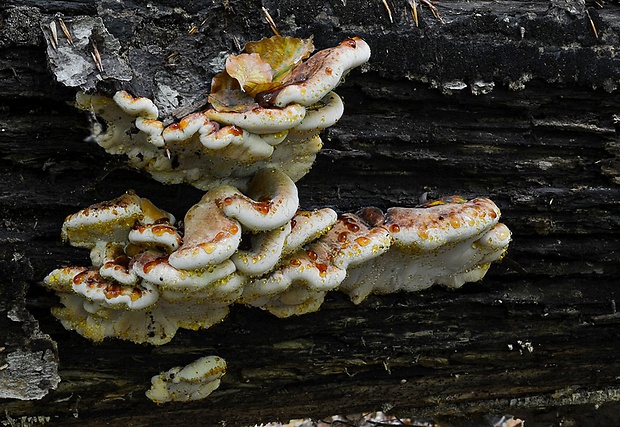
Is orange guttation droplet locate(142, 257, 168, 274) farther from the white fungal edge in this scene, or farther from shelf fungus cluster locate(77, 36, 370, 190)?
the white fungal edge

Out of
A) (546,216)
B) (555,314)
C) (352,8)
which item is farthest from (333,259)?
(555,314)

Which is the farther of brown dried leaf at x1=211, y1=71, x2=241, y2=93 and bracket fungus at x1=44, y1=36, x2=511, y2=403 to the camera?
→ brown dried leaf at x1=211, y1=71, x2=241, y2=93

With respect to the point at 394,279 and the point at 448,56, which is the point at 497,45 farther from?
the point at 394,279

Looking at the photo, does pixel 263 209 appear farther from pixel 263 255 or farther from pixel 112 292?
pixel 112 292

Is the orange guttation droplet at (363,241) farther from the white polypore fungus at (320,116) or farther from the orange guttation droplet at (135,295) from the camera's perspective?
the orange guttation droplet at (135,295)

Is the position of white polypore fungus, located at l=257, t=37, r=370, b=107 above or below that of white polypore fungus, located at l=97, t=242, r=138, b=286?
above

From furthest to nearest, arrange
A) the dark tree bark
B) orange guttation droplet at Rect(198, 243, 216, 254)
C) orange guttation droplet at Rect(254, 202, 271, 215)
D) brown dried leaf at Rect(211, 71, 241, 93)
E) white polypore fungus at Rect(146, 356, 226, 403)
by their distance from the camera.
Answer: white polypore fungus at Rect(146, 356, 226, 403)
the dark tree bark
brown dried leaf at Rect(211, 71, 241, 93)
orange guttation droplet at Rect(254, 202, 271, 215)
orange guttation droplet at Rect(198, 243, 216, 254)

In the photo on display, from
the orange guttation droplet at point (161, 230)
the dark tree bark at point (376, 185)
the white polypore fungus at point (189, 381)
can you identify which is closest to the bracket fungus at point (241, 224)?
the orange guttation droplet at point (161, 230)

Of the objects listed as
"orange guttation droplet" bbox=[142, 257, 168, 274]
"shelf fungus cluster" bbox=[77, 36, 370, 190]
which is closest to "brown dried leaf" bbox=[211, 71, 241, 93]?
"shelf fungus cluster" bbox=[77, 36, 370, 190]
